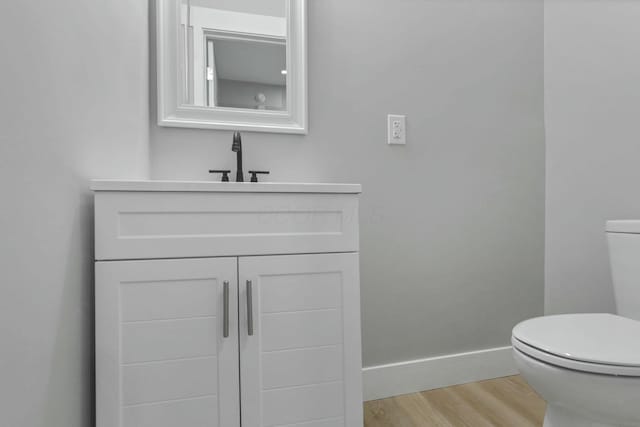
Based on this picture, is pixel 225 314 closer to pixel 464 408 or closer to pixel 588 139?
pixel 464 408

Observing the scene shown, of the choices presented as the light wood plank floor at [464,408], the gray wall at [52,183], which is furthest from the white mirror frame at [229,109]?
the light wood plank floor at [464,408]

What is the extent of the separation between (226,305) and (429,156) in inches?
43.7

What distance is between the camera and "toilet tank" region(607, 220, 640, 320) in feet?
3.87

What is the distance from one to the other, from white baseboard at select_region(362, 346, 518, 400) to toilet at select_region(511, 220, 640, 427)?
534 mm

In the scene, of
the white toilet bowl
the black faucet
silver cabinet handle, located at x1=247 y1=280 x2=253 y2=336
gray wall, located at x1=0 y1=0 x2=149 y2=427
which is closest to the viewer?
gray wall, located at x1=0 y1=0 x2=149 y2=427

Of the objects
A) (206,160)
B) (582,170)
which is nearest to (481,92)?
(582,170)

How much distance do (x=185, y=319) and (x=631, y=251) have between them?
57.4 inches

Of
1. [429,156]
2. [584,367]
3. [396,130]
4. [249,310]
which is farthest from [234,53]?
[584,367]

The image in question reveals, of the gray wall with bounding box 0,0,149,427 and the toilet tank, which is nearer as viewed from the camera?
the gray wall with bounding box 0,0,149,427

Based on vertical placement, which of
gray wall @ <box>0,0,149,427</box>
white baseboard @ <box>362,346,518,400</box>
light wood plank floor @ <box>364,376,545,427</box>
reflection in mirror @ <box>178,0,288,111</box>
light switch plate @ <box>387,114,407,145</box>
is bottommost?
light wood plank floor @ <box>364,376,545,427</box>

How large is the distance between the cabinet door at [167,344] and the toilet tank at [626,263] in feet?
4.35

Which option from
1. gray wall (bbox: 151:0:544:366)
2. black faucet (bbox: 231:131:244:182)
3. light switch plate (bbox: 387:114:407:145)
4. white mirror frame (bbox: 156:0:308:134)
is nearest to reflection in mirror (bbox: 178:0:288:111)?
white mirror frame (bbox: 156:0:308:134)

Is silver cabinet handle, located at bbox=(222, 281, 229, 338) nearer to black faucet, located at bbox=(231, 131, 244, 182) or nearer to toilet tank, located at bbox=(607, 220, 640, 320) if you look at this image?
black faucet, located at bbox=(231, 131, 244, 182)

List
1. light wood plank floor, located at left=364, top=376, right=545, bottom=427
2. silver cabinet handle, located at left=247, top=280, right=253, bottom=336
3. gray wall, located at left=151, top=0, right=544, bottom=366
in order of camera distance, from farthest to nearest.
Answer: gray wall, located at left=151, top=0, right=544, bottom=366, light wood plank floor, located at left=364, top=376, right=545, bottom=427, silver cabinet handle, located at left=247, top=280, right=253, bottom=336
